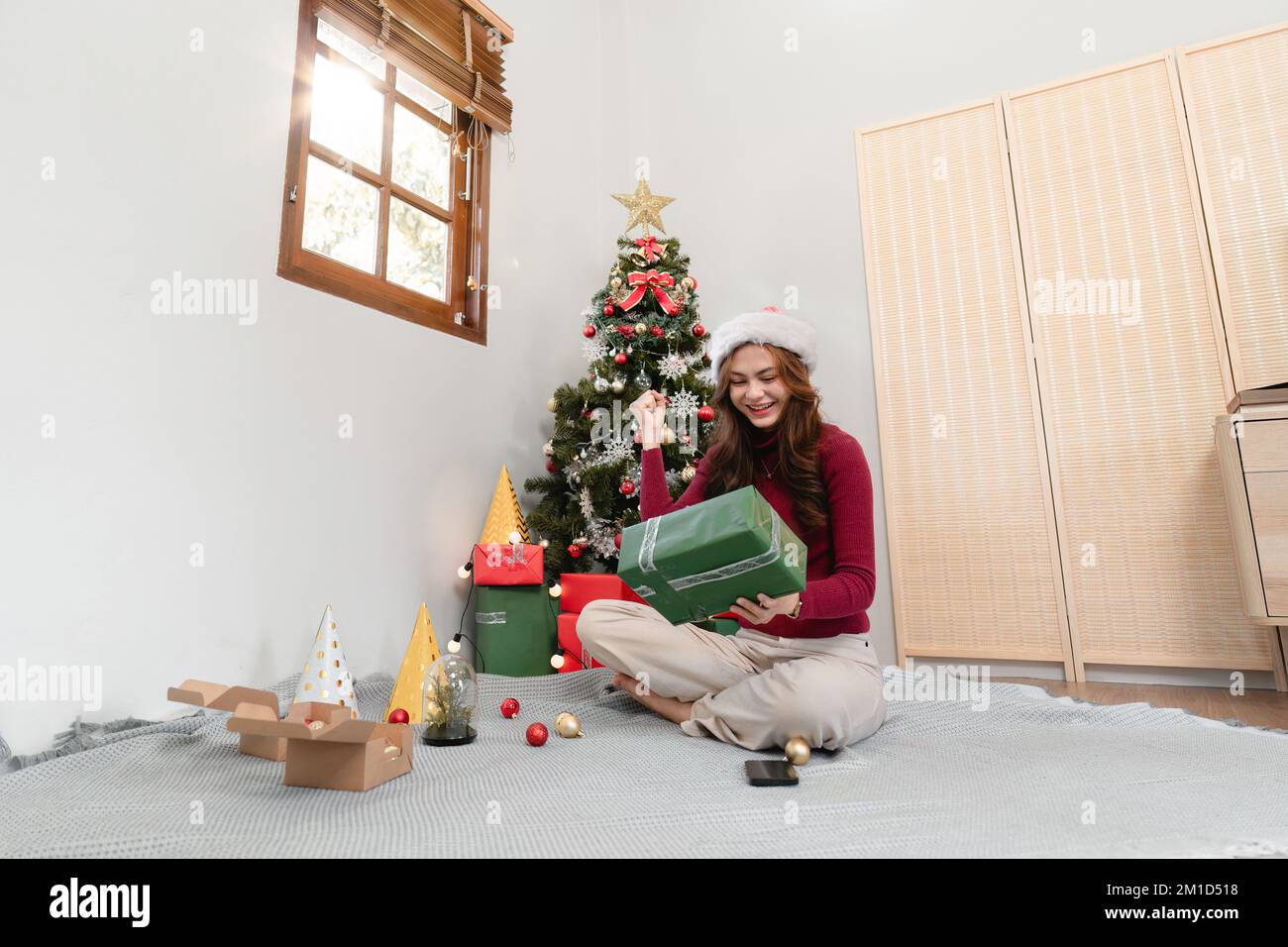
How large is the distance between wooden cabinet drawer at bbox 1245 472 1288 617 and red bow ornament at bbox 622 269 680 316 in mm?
1821

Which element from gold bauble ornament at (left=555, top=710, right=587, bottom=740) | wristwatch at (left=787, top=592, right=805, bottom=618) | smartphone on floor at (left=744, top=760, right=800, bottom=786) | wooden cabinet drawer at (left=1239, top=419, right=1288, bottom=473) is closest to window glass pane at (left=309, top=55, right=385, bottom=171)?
gold bauble ornament at (left=555, top=710, right=587, bottom=740)

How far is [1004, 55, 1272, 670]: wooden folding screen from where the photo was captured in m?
2.29

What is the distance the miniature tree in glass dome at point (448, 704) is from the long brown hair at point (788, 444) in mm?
667

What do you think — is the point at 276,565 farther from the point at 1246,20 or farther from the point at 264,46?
the point at 1246,20

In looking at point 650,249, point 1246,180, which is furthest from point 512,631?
point 1246,180

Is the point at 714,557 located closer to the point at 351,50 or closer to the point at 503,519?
the point at 503,519

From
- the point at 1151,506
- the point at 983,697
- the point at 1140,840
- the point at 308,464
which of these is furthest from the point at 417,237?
the point at 1151,506

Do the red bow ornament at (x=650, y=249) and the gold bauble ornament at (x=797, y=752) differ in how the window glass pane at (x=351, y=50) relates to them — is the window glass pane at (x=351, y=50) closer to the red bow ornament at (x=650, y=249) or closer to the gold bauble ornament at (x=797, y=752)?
the red bow ornament at (x=650, y=249)

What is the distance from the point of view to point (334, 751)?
1.06m

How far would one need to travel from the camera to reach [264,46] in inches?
71.3

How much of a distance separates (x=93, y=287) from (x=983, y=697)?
2216 millimetres

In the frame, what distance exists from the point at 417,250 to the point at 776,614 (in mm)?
1767

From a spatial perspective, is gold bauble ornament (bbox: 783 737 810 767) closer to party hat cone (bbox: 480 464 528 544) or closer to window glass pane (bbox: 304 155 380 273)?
party hat cone (bbox: 480 464 528 544)

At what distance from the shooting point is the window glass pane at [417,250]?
225 cm
